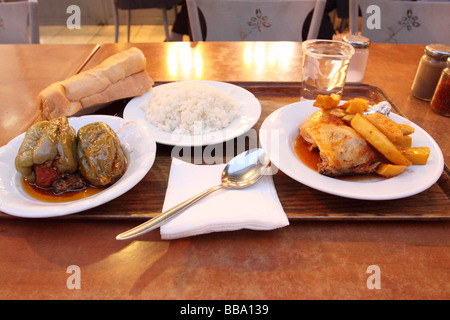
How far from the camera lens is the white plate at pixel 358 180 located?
3.01 feet

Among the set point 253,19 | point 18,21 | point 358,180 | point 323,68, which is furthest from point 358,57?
point 18,21

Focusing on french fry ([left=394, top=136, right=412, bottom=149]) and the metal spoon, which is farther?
french fry ([left=394, top=136, right=412, bottom=149])

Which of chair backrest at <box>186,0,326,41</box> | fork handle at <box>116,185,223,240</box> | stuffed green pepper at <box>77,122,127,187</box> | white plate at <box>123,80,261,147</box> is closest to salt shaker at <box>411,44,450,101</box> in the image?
white plate at <box>123,80,261,147</box>

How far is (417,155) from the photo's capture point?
103 centimetres

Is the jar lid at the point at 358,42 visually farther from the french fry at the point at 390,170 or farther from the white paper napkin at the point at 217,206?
the white paper napkin at the point at 217,206

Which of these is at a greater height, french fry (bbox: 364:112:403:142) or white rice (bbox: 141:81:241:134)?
french fry (bbox: 364:112:403:142)

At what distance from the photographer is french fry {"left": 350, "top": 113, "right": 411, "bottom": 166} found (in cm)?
102

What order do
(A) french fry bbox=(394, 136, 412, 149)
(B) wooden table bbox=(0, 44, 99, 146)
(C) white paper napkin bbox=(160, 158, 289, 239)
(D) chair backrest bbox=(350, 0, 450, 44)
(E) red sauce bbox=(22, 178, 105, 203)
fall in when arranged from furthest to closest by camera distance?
(D) chair backrest bbox=(350, 0, 450, 44) → (B) wooden table bbox=(0, 44, 99, 146) → (A) french fry bbox=(394, 136, 412, 149) → (E) red sauce bbox=(22, 178, 105, 203) → (C) white paper napkin bbox=(160, 158, 289, 239)

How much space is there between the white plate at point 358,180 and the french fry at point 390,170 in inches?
0.6

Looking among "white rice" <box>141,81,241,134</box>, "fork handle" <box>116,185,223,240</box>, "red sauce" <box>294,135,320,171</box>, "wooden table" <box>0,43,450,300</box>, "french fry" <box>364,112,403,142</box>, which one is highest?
"french fry" <box>364,112,403,142</box>

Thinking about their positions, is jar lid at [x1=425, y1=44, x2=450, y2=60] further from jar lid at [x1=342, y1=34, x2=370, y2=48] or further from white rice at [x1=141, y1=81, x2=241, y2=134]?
white rice at [x1=141, y1=81, x2=241, y2=134]

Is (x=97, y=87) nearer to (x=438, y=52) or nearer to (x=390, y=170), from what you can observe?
(x=390, y=170)

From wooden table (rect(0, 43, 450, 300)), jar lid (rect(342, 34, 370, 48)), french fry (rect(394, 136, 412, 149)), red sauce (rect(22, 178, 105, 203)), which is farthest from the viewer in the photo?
jar lid (rect(342, 34, 370, 48))

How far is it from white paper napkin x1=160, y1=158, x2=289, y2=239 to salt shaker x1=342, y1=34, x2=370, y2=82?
1085 millimetres
